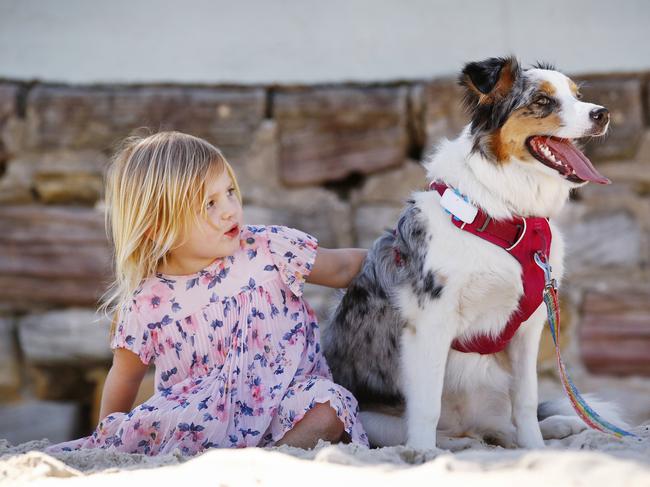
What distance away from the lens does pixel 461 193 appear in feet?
8.66

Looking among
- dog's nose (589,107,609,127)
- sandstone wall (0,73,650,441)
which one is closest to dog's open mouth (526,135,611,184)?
dog's nose (589,107,609,127)

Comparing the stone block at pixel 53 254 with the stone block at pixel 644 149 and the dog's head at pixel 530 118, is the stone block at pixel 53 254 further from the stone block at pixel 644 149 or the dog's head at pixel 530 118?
the stone block at pixel 644 149

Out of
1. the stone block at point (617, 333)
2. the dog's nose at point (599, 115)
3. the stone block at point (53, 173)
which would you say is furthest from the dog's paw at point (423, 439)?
the stone block at point (53, 173)

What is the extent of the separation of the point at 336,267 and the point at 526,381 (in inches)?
29.5

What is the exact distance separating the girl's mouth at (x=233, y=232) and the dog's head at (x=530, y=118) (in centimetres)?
83

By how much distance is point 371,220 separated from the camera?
433cm

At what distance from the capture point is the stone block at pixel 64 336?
4.39m

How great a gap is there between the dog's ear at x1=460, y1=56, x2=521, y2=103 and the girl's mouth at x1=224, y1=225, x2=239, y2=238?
882 millimetres

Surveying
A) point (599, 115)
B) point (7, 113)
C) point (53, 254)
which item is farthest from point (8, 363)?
point (599, 115)

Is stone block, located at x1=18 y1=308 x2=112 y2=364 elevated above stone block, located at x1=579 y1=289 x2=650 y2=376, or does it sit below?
below

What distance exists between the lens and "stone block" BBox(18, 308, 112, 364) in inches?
173

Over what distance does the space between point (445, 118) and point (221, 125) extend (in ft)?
3.80


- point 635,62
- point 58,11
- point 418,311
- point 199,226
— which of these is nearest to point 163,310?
point 199,226

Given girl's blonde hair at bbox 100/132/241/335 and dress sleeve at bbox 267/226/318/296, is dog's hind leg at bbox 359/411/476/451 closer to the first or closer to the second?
dress sleeve at bbox 267/226/318/296
